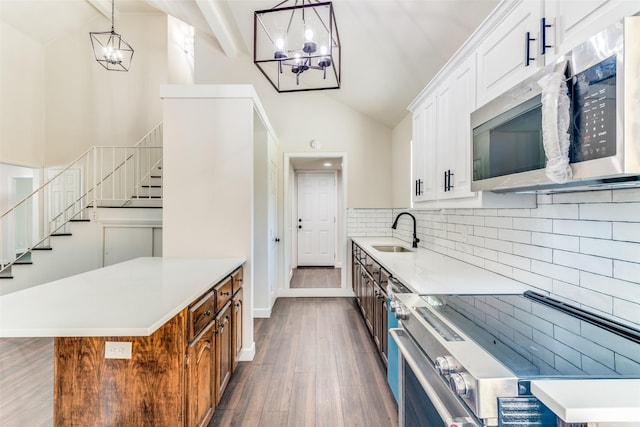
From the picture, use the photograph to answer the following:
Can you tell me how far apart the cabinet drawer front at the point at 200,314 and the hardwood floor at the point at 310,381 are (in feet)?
2.53

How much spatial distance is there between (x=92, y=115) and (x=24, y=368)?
479 centimetres

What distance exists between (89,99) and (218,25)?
3.88 m

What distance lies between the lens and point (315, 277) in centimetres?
550

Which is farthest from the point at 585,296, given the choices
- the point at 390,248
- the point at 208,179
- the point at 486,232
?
the point at 208,179

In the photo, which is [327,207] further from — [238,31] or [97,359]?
[97,359]

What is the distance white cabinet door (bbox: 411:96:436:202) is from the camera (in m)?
2.22

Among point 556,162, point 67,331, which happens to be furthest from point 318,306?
point 556,162

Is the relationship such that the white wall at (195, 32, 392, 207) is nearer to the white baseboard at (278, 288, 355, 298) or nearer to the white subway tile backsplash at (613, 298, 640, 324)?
the white baseboard at (278, 288, 355, 298)

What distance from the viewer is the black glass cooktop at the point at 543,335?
771 millimetres

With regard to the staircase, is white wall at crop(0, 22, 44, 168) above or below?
above

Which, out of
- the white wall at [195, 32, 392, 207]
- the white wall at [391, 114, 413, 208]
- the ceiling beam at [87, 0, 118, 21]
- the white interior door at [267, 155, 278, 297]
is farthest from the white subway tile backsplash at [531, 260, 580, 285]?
the ceiling beam at [87, 0, 118, 21]

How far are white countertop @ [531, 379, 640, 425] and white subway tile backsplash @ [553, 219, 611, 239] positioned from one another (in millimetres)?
689

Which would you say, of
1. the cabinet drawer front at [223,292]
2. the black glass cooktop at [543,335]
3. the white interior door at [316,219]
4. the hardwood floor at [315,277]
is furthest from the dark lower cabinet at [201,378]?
the white interior door at [316,219]

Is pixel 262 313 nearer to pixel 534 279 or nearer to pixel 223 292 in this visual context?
pixel 223 292
